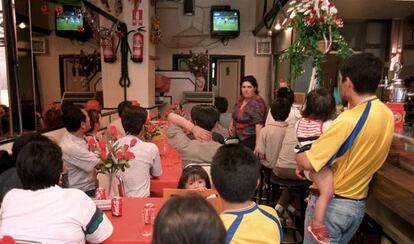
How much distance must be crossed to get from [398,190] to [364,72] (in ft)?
2.52

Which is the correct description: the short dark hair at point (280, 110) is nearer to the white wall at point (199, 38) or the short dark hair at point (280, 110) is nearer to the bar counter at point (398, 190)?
the bar counter at point (398, 190)

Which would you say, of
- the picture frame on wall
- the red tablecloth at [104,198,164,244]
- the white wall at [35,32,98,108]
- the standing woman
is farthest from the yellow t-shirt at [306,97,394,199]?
the picture frame on wall

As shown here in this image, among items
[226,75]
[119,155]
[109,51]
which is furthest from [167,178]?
[226,75]

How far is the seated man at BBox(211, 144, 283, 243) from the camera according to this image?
129 cm

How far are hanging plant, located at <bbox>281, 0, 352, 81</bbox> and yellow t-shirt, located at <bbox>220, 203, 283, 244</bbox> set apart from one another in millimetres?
1831

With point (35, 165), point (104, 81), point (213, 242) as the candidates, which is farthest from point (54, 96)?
point (213, 242)

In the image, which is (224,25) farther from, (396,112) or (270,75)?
(396,112)

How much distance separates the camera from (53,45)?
4617 mm

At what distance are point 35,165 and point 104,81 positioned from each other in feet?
14.7

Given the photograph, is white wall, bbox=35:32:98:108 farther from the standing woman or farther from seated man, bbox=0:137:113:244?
seated man, bbox=0:137:113:244

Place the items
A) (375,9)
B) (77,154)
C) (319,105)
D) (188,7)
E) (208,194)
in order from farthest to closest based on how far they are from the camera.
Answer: (188,7), (375,9), (77,154), (319,105), (208,194)

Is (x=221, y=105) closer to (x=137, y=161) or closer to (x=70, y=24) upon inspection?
(x=70, y=24)

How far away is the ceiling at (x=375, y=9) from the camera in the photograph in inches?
161

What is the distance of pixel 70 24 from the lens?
5.12m
